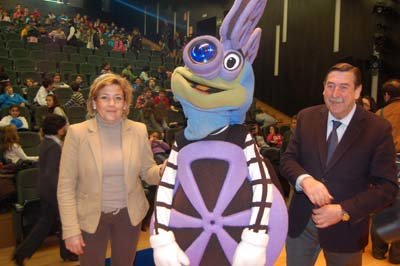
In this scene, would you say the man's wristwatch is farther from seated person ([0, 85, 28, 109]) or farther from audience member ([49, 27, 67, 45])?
audience member ([49, 27, 67, 45])

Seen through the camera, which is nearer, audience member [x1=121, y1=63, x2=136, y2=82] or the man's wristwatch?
the man's wristwatch

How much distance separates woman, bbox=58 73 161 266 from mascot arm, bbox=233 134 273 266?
0.65 m

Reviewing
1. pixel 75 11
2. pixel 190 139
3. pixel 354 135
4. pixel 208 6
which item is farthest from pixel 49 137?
pixel 75 11

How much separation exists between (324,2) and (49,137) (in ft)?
26.2

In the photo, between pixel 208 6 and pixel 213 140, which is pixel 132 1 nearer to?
pixel 208 6

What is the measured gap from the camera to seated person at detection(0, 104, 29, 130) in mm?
5047

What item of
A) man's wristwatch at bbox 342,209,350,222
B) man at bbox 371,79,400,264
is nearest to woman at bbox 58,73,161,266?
man's wristwatch at bbox 342,209,350,222

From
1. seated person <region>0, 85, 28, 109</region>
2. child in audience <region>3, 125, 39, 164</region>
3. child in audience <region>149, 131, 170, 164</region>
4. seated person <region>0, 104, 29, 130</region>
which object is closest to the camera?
child in audience <region>3, 125, 39, 164</region>

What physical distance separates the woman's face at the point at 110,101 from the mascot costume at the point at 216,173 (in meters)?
0.46

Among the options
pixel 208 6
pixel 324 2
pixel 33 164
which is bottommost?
pixel 33 164

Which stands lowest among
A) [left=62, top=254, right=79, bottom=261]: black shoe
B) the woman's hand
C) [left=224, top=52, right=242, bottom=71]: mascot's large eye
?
[left=62, top=254, right=79, bottom=261]: black shoe

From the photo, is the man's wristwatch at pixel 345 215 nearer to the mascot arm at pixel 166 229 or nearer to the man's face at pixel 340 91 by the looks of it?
the man's face at pixel 340 91

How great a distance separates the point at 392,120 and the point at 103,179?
228 centimetres

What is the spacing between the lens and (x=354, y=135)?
5.24ft
